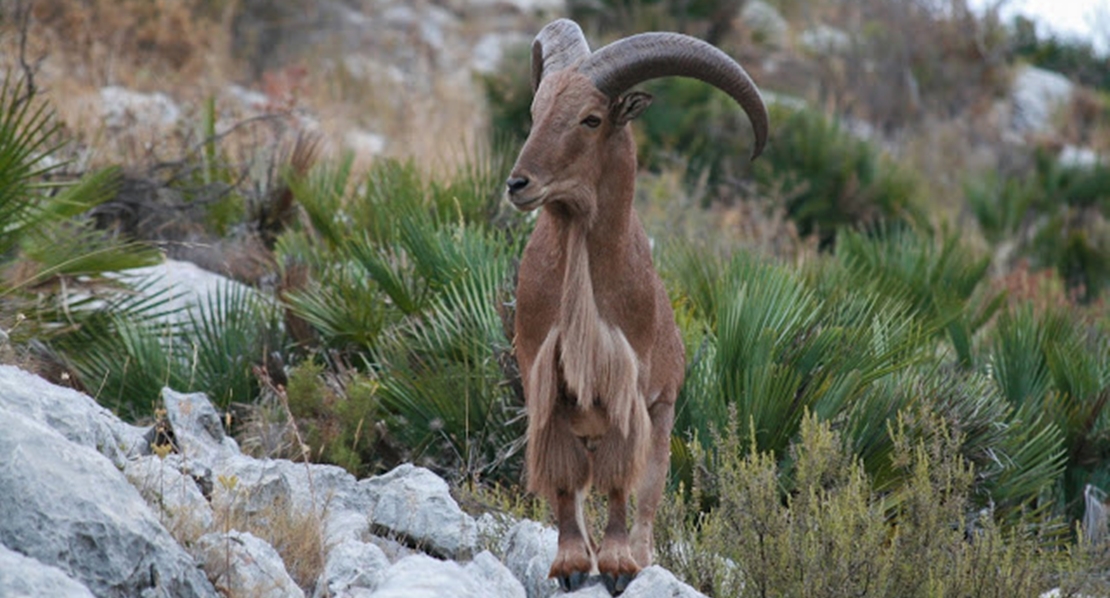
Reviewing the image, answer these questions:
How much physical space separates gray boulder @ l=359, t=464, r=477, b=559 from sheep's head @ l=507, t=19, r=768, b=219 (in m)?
1.30

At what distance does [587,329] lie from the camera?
5.82 metres

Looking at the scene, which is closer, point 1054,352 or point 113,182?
point 1054,352

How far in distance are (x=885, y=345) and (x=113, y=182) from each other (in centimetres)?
561

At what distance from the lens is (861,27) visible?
105 ft

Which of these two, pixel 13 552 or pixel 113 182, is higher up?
pixel 13 552

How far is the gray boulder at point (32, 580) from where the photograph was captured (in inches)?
165

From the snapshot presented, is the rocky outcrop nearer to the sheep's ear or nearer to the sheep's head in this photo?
the sheep's head

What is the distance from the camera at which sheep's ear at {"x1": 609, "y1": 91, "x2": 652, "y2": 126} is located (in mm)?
5895

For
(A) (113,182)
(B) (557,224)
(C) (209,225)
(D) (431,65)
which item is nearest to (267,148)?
(C) (209,225)

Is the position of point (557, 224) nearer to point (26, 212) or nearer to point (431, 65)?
point (26, 212)

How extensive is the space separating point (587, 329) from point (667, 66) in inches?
40.0

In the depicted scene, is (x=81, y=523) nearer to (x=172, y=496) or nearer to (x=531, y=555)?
(x=172, y=496)

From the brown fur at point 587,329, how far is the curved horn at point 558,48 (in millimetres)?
130

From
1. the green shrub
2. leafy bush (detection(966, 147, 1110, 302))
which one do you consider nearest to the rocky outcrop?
the green shrub
